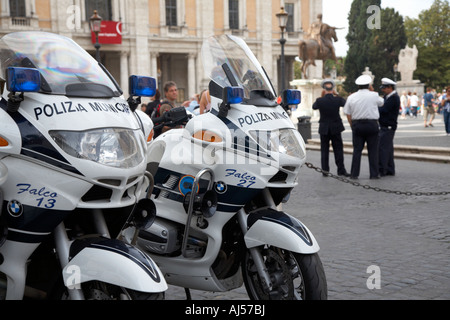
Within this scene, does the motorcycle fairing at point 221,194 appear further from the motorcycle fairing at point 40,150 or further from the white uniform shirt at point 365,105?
the white uniform shirt at point 365,105

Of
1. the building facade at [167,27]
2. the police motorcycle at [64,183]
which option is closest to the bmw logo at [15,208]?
the police motorcycle at [64,183]

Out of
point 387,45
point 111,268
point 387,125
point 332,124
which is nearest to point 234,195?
point 111,268

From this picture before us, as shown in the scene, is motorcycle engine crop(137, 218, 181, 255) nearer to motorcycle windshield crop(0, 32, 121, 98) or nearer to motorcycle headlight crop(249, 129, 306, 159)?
motorcycle headlight crop(249, 129, 306, 159)

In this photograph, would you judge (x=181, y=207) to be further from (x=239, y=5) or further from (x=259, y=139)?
(x=239, y=5)

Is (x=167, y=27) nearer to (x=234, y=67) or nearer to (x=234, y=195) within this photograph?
(x=234, y=67)

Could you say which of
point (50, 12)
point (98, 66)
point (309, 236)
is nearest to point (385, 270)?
point (309, 236)

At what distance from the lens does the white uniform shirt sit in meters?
10.8

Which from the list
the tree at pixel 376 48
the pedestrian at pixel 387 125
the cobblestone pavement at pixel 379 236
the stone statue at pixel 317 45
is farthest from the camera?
the tree at pixel 376 48

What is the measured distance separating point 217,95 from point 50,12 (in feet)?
154

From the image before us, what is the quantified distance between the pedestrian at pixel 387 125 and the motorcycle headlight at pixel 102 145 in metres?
8.86

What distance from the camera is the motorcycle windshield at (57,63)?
298cm

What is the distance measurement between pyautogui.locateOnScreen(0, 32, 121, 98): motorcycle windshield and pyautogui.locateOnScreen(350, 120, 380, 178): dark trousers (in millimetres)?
8236

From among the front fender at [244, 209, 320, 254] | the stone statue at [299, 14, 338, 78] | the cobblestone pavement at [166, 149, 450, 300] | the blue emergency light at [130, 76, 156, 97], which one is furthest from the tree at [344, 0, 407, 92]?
the blue emergency light at [130, 76, 156, 97]

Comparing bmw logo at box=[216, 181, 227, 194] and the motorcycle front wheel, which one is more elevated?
bmw logo at box=[216, 181, 227, 194]
